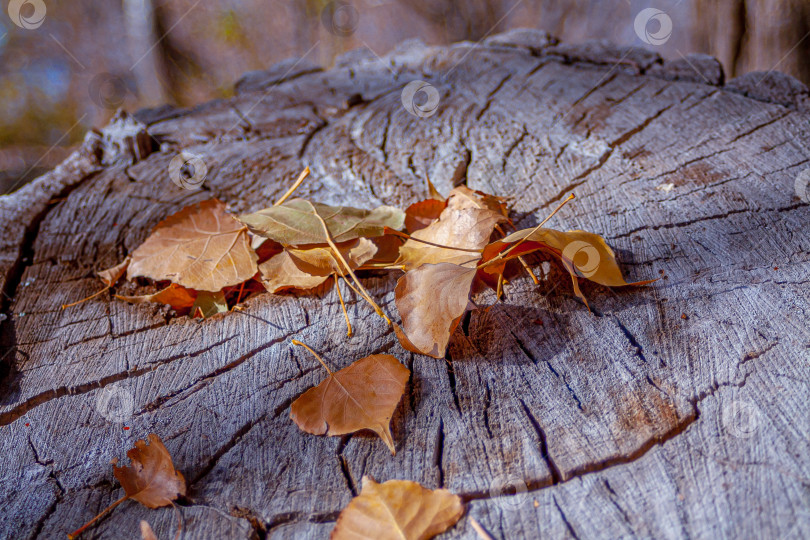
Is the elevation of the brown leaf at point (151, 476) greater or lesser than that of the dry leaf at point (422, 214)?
lesser

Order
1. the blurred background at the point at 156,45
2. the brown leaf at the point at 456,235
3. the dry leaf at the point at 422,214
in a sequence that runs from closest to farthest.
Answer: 1. the brown leaf at the point at 456,235
2. the dry leaf at the point at 422,214
3. the blurred background at the point at 156,45

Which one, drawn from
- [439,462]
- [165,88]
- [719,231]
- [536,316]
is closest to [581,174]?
[719,231]

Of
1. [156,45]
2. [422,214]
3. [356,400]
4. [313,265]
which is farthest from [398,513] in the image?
[156,45]

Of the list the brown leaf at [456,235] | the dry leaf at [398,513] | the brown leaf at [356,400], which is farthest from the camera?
the brown leaf at [456,235]

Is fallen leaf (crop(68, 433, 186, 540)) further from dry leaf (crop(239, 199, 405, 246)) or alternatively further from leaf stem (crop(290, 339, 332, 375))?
dry leaf (crop(239, 199, 405, 246))

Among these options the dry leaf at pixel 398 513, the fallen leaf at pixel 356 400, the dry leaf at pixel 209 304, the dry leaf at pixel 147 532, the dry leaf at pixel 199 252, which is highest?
the dry leaf at pixel 199 252

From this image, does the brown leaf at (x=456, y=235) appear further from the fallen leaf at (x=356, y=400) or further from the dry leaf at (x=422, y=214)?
the fallen leaf at (x=356, y=400)

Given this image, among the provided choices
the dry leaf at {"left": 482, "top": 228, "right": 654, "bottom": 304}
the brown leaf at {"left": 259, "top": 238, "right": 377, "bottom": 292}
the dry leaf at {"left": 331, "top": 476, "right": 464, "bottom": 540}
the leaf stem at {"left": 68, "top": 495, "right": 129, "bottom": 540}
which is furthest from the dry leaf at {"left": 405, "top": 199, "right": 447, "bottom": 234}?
the leaf stem at {"left": 68, "top": 495, "right": 129, "bottom": 540}

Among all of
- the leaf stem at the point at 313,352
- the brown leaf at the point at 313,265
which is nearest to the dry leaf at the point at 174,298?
the brown leaf at the point at 313,265
